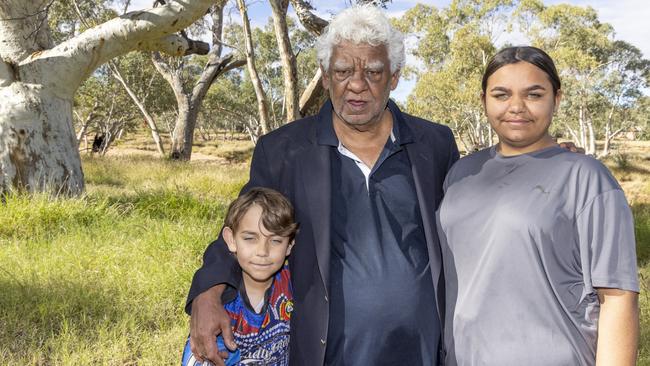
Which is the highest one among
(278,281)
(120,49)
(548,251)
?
(120,49)

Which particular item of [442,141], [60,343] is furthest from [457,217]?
[60,343]

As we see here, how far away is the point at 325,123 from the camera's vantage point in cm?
243

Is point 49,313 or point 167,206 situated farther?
point 167,206

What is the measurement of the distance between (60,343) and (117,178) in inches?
350

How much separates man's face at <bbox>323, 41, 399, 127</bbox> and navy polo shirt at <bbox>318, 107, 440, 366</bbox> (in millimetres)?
330

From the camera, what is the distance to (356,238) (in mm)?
2188

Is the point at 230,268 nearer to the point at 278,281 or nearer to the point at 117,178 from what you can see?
the point at 278,281

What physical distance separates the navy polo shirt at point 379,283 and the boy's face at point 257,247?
0.73 ft

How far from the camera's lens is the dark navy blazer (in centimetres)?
213

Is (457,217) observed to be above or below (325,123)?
below

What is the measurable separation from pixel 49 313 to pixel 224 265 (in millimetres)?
2600

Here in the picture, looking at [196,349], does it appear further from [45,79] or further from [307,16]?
[307,16]

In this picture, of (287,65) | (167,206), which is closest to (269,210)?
(167,206)

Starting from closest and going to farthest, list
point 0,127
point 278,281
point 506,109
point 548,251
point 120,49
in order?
point 548,251, point 506,109, point 278,281, point 0,127, point 120,49
